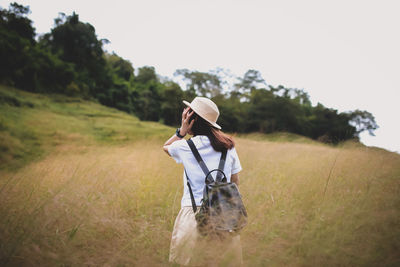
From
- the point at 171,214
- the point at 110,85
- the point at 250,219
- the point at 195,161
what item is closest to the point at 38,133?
the point at 171,214

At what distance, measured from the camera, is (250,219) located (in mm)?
2881

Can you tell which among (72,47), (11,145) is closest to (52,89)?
(72,47)

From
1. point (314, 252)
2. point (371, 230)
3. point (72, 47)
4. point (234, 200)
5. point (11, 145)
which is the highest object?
point (72, 47)

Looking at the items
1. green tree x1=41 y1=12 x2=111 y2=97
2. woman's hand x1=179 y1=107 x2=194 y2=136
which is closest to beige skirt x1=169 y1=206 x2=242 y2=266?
woman's hand x1=179 y1=107 x2=194 y2=136

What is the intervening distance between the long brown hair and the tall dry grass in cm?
91

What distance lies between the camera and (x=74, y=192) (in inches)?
118

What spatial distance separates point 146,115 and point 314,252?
32700 millimetres

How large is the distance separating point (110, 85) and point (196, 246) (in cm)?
3425

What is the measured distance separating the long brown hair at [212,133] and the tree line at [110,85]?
41.0 feet

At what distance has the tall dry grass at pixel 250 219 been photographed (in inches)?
67.9

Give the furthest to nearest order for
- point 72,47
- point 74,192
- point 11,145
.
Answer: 1. point 72,47
2. point 11,145
3. point 74,192

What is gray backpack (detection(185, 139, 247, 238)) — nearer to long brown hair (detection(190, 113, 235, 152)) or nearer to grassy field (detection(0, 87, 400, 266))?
long brown hair (detection(190, 113, 235, 152))

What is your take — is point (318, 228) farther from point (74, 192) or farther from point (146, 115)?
point (146, 115)

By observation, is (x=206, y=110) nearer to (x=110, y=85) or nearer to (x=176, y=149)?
(x=176, y=149)
